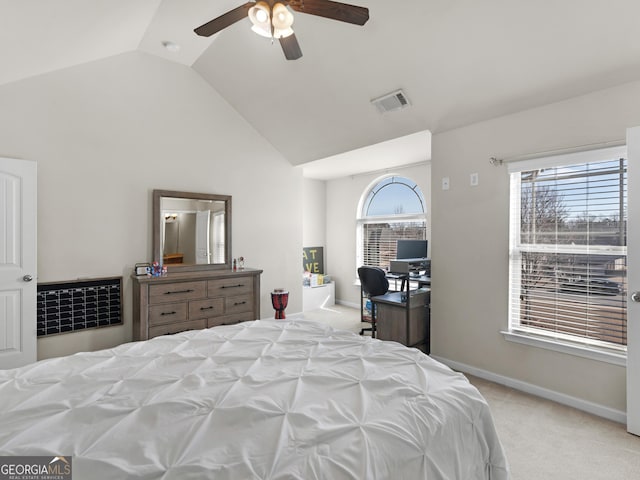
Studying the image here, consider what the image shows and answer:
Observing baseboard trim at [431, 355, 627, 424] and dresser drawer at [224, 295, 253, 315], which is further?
dresser drawer at [224, 295, 253, 315]

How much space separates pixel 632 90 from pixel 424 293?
237 centimetres

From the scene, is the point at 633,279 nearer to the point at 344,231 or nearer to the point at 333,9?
the point at 333,9

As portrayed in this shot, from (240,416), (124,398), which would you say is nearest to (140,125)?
(124,398)

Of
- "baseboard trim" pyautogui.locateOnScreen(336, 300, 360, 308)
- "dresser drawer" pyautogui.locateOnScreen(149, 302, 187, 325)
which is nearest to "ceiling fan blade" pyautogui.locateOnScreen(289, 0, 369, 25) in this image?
"dresser drawer" pyautogui.locateOnScreen(149, 302, 187, 325)

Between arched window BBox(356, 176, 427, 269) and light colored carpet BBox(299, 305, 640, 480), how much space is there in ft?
9.38

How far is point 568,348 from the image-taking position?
8.55 feet

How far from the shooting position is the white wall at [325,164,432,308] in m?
6.01

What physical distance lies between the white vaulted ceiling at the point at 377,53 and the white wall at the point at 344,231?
1.94 meters

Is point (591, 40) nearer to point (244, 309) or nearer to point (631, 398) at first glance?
point (631, 398)

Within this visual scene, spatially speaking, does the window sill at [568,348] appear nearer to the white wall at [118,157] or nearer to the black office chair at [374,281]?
the black office chair at [374,281]

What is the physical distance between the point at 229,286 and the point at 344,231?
114 inches

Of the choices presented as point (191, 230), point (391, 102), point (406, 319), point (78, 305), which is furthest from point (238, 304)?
point (391, 102)

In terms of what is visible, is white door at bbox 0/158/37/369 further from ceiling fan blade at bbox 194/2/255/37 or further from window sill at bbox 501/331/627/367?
window sill at bbox 501/331/627/367

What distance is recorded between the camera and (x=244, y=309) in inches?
156
